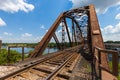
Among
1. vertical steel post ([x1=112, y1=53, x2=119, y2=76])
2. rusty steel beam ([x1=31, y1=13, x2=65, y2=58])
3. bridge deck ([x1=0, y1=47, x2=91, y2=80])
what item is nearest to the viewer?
vertical steel post ([x1=112, y1=53, x2=119, y2=76])

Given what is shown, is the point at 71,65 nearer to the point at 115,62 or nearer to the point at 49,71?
the point at 49,71

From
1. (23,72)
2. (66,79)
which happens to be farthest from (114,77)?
(23,72)

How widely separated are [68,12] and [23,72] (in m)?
14.8

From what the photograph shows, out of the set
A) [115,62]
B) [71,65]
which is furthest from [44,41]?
[115,62]

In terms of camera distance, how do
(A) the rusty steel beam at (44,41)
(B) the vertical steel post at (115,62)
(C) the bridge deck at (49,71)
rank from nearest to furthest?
(B) the vertical steel post at (115,62), (C) the bridge deck at (49,71), (A) the rusty steel beam at (44,41)

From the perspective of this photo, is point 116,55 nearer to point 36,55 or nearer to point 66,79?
point 66,79

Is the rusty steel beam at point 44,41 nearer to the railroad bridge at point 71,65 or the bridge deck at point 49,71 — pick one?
the railroad bridge at point 71,65

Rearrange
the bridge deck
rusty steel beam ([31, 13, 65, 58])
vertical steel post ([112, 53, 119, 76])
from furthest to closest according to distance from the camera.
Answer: rusty steel beam ([31, 13, 65, 58]) → the bridge deck → vertical steel post ([112, 53, 119, 76])

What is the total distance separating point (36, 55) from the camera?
1214 centimetres

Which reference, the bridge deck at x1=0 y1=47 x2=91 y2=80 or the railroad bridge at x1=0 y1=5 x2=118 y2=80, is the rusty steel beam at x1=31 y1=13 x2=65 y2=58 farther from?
the bridge deck at x1=0 y1=47 x2=91 y2=80

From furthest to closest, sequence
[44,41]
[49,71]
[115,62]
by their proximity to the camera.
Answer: [44,41], [49,71], [115,62]

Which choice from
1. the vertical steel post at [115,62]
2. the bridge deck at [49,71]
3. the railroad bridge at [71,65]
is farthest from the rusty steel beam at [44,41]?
the vertical steel post at [115,62]

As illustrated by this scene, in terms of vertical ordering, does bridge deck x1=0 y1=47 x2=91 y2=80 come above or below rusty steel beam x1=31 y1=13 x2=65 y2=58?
below

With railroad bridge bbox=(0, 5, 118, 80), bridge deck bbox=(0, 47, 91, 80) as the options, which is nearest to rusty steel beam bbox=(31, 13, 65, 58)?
railroad bridge bbox=(0, 5, 118, 80)
